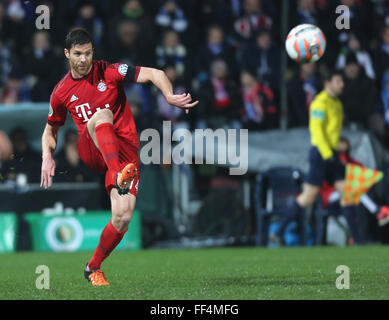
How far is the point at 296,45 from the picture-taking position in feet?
34.4

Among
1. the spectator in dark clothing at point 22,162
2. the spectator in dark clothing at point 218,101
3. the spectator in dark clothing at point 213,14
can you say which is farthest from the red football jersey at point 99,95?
the spectator in dark clothing at point 213,14

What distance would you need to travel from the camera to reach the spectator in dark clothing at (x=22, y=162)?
13938 mm

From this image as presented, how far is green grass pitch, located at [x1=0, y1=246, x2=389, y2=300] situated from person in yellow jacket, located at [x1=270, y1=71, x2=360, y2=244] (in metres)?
0.97

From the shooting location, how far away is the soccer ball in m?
10.5

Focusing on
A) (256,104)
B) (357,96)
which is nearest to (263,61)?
(256,104)

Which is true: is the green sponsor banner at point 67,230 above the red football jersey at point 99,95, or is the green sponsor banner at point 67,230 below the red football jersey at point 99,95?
below

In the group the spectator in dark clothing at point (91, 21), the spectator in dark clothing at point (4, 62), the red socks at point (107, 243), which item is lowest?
the red socks at point (107, 243)

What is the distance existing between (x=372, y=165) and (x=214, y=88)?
3.10 metres

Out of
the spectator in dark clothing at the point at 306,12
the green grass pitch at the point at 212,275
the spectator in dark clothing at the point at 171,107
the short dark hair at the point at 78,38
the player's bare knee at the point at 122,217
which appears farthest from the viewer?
the spectator in dark clothing at the point at 306,12

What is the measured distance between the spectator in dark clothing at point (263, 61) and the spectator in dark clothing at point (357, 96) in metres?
1.26

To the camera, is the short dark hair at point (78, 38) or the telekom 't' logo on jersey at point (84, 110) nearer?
the short dark hair at point (78, 38)

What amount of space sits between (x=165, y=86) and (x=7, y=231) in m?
7.36

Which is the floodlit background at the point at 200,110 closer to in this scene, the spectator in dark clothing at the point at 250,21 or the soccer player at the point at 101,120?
the spectator in dark clothing at the point at 250,21

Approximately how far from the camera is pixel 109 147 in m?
7.03
